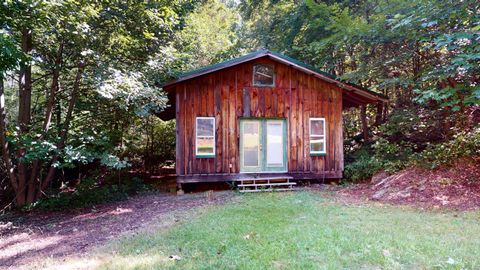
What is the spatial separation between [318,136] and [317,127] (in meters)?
0.30

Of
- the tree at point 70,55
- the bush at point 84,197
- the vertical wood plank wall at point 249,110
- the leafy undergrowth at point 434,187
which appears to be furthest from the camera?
the vertical wood plank wall at point 249,110

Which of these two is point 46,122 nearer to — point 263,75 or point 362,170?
point 263,75

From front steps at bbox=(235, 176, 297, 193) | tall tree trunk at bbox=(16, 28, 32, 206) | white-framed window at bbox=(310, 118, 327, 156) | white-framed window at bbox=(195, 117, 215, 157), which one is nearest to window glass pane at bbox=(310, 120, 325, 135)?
white-framed window at bbox=(310, 118, 327, 156)

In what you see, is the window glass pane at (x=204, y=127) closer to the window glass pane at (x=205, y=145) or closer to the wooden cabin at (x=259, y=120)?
the wooden cabin at (x=259, y=120)

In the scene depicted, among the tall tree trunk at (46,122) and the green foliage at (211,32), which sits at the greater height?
the green foliage at (211,32)

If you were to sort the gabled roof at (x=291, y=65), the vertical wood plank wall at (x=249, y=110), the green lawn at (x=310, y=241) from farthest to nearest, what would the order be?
the vertical wood plank wall at (x=249, y=110) → the gabled roof at (x=291, y=65) → the green lawn at (x=310, y=241)

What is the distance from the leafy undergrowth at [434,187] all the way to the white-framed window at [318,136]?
6.68 ft

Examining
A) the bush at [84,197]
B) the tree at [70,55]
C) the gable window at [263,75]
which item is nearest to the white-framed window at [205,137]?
the tree at [70,55]

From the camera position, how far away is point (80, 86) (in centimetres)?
849

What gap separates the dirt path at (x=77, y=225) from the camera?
5.08 metres

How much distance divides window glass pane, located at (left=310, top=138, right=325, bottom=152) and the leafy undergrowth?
2.03 metres

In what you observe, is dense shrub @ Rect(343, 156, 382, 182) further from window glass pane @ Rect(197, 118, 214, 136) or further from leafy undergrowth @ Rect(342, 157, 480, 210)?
window glass pane @ Rect(197, 118, 214, 136)

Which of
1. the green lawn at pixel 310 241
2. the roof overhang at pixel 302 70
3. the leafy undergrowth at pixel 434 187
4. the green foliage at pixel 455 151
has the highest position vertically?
the roof overhang at pixel 302 70

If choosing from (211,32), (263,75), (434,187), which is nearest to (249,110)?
(263,75)
